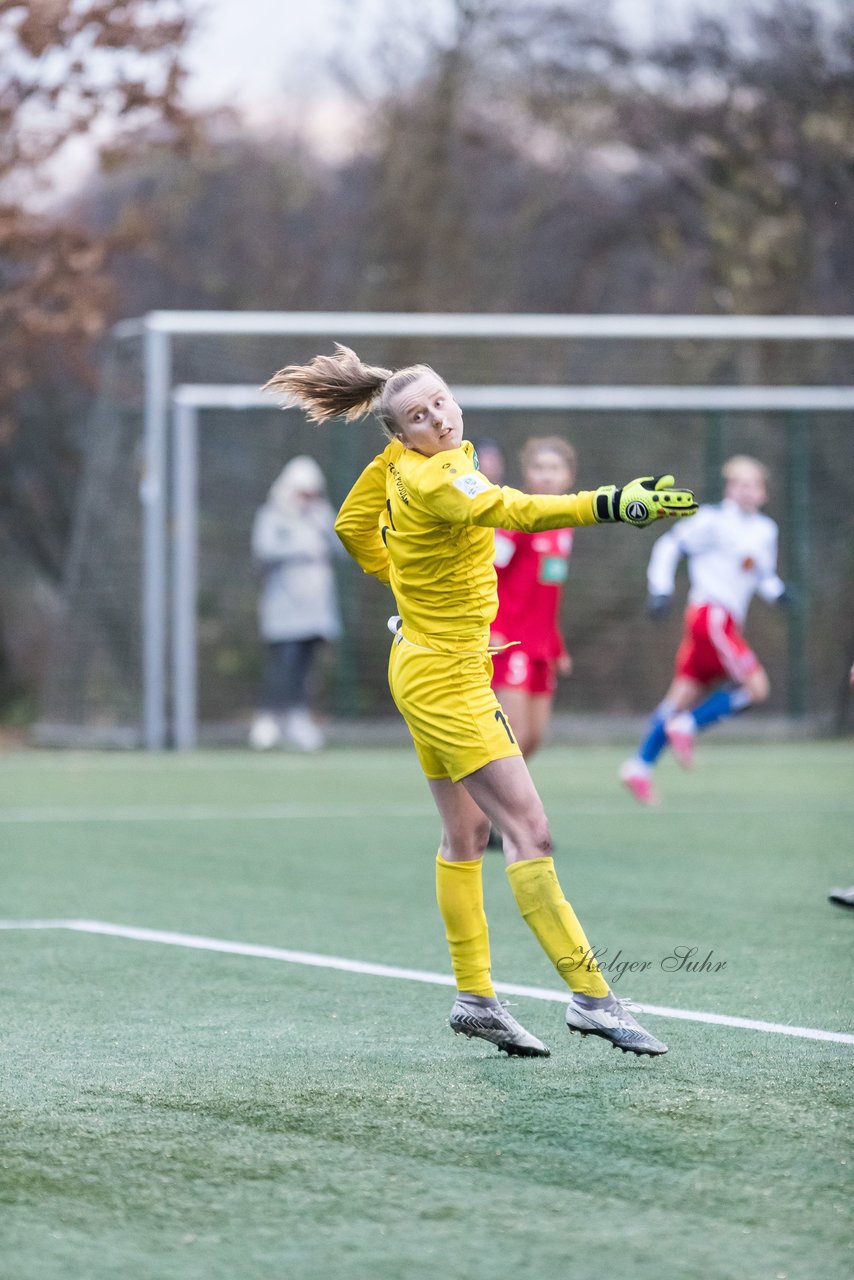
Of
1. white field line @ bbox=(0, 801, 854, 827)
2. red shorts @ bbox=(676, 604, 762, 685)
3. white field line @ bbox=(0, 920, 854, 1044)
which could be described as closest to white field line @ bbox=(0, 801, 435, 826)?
white field line @ bbox=(0, 801, 854, 827)

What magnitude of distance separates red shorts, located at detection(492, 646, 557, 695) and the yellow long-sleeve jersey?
4405 millimetres

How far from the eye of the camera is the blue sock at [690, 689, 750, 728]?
11930mm

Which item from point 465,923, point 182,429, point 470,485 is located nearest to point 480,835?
point 465,923

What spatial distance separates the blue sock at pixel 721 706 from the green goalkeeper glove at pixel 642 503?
7.52 metres

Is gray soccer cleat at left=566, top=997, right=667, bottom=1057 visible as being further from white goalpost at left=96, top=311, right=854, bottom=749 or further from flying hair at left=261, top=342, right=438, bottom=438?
white goalpost at left=96, top=311, right=854, bottom=749

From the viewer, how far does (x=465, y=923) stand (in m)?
5.16

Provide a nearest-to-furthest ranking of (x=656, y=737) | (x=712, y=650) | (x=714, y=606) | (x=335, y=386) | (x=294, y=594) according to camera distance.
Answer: (x=335, y=386) < (x=656, y=737) < (x=712, y=650) < (x=714, y=606) < (x=294, y=594)

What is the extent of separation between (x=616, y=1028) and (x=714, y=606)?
293 inches

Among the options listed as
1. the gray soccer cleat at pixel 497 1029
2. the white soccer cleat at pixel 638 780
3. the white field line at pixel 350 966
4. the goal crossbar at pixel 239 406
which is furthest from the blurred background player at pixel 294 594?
the gray soccer cleat at pixel 497 1029

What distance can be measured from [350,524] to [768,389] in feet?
44.3

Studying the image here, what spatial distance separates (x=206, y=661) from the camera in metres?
18.0

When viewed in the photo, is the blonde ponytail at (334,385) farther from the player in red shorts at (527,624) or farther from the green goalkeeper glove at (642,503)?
the player in red shorts at (527,624)

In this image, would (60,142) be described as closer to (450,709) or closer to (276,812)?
(276,812)

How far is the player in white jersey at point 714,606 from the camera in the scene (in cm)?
1170
